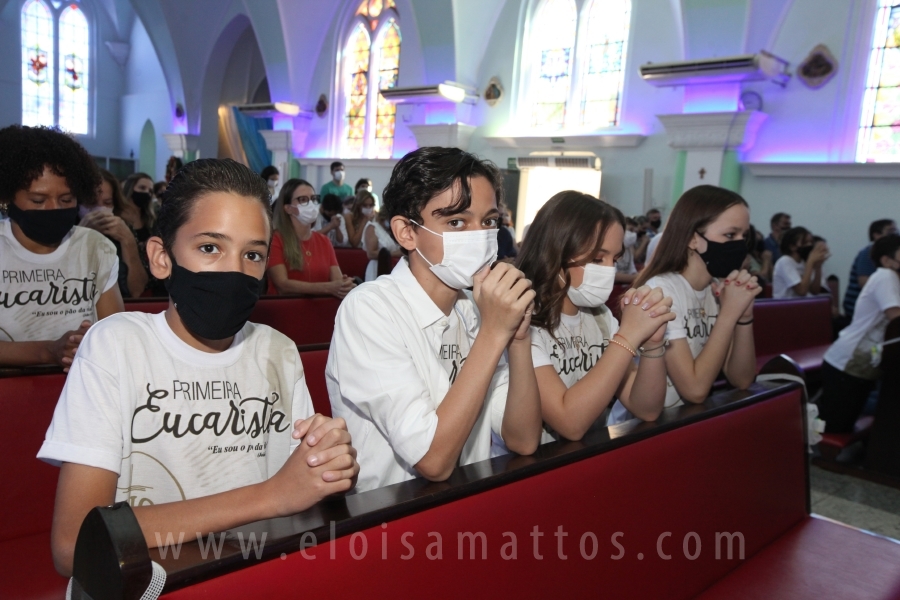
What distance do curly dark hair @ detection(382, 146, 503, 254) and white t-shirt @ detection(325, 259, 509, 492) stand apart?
0.51 ft

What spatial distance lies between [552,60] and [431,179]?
37.8ft

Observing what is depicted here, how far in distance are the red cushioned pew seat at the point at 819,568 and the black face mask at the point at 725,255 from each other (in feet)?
3.20

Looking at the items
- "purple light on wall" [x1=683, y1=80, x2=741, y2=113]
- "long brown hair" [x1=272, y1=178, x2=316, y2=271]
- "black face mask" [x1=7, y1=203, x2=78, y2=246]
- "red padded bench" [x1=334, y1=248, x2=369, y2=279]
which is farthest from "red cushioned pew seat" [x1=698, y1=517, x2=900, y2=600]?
"purple light on wall" [x1=683, y1=80, x2=741, y2=113]

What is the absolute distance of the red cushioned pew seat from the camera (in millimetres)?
1907

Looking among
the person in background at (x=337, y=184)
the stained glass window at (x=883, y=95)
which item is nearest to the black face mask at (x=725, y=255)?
the stained glass window at (x=883, y=95)

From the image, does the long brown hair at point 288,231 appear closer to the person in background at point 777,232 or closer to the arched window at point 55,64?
the person in background at point 777,232

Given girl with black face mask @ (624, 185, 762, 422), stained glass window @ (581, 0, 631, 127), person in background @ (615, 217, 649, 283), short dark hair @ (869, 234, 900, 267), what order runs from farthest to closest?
stained glass window @ (581, 0, 631, 127) → person in background @ (615, 217, 649, 283) → short dark hair @ (869, 234, 900, 267) → girl with black face mask @ (624, 185, 762, 422)

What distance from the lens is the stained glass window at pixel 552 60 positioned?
11969 millimetres

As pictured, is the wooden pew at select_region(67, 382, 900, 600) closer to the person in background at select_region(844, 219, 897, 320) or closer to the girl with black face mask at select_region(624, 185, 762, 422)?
the girl with black face mask at select_region(624, 185, 762, 422)

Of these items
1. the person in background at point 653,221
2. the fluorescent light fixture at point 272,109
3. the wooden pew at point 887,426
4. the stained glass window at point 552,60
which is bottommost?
the wooden pew at point 887,426

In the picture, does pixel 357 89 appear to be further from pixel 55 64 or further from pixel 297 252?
pixel 297 252

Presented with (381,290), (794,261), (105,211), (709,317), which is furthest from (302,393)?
(794,261)

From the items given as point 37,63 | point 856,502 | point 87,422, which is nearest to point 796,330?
point 856,502

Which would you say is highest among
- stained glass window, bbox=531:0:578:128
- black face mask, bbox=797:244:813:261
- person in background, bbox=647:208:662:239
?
stained glass window, bbox=531:0:578:128
